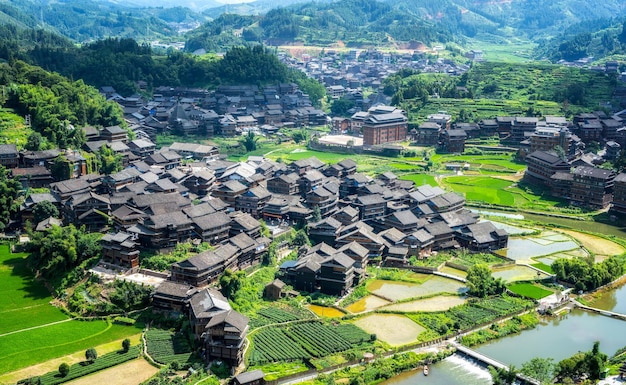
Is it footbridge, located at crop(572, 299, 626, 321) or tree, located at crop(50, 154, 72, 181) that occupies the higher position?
tree, located at crop(50, 154, 72, 181)

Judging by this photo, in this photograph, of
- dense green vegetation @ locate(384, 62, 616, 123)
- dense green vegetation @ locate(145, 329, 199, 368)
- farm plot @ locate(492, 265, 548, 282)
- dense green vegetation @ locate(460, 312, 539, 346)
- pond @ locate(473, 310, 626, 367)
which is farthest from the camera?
dense green vegetation @ locate(384, 62, 616, 123)

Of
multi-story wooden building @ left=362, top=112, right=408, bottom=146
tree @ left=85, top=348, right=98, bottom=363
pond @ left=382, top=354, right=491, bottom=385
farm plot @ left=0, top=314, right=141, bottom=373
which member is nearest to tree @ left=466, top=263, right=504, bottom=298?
pond @ left=382, top=354, right=491, bottom=385

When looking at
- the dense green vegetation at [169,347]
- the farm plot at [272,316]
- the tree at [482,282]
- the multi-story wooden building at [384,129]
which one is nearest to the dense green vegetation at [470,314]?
the tree at [482,282]

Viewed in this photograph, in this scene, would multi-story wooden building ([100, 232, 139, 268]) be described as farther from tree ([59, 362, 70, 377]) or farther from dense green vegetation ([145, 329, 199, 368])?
tree ([59, 362, 70, 377])

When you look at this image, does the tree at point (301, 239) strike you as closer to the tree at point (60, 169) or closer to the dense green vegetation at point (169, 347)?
the dense green vegetation at point (169, 347)

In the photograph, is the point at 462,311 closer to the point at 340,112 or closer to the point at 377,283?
the point at 377,283
